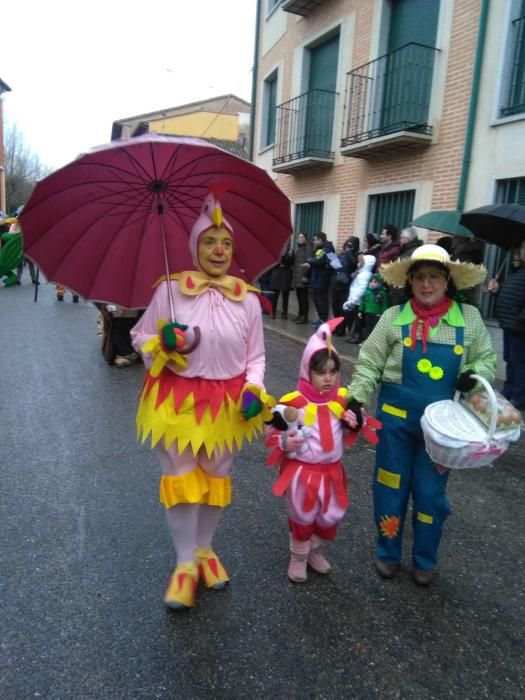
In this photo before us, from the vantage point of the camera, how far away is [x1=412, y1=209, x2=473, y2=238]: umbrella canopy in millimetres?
6910

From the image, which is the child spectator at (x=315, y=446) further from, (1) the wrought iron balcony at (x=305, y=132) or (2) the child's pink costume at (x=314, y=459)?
(1) the wrought iron balcony at (x=305, y=132)

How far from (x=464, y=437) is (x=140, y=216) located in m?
1.75

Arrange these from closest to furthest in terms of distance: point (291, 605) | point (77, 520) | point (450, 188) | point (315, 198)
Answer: point (291, 605) < point (77, 520) < point (450, 188) < point (315, 198)

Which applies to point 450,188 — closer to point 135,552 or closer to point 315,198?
point 315,198

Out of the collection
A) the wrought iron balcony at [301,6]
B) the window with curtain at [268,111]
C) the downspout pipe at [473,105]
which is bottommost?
the downspout pipe at [473,105]

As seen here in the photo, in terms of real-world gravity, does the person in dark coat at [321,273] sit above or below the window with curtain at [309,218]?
below

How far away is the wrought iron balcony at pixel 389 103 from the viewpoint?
929 cm

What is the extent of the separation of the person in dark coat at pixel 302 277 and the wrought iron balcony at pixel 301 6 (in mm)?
5201

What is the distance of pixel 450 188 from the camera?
882 cm

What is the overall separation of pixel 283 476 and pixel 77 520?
1.45 metres

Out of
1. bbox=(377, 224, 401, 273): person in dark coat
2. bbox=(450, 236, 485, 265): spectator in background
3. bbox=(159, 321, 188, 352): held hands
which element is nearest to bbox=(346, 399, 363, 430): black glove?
bbox=(159, 321, 188, 352): held hands

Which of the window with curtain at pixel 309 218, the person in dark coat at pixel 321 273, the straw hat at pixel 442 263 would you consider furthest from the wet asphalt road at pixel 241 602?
the window with curtain at pixel 309 218

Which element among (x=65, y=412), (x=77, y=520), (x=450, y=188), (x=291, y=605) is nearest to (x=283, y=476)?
(x=291, y=605)

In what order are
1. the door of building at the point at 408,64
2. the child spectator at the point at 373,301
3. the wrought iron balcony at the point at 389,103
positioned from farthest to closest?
1. the door of building at the point at 408,64
2. the wrought iron balcony at the point at 389,103
3. the child spectator at the point at 373,301
